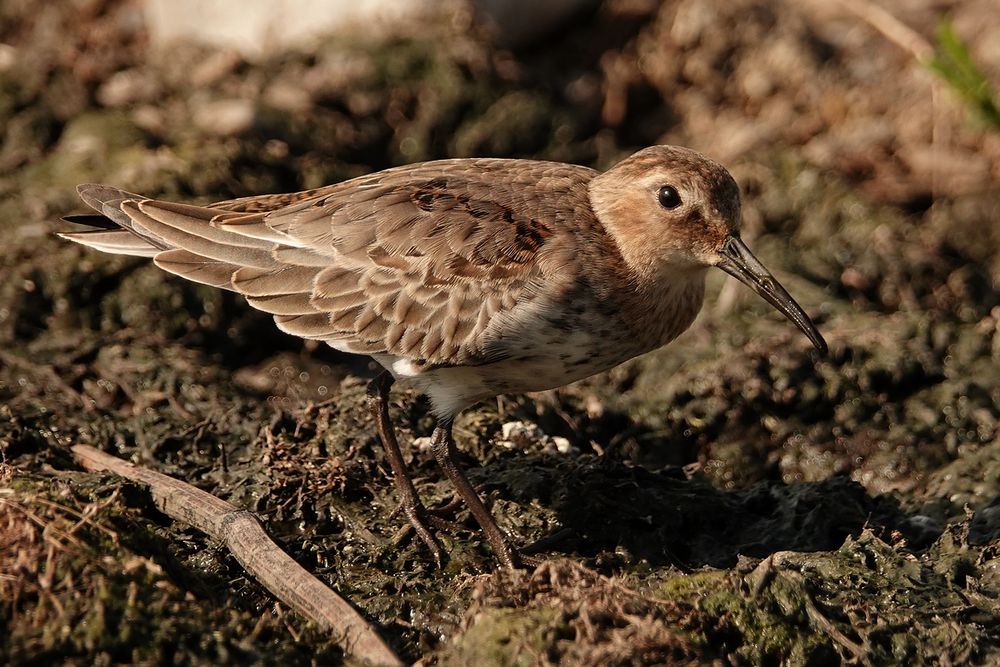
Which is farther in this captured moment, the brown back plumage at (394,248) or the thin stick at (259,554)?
the brown back plumage at (394,248)

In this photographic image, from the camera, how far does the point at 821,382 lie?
742cm

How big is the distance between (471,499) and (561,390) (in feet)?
6.14

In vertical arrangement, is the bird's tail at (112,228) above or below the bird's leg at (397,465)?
above

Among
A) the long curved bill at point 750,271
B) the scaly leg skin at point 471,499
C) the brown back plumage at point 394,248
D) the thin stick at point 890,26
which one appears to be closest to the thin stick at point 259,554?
the scaly leg skin at point 471,499

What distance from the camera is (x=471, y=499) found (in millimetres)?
5684

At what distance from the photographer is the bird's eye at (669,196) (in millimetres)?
5805

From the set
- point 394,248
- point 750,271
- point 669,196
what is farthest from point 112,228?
point 750,271

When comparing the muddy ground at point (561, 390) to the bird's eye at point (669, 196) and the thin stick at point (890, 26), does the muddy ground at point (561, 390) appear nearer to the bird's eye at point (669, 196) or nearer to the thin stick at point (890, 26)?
the thin stick at point (890, 26)

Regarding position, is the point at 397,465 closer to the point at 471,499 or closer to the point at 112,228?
the point at 471,499

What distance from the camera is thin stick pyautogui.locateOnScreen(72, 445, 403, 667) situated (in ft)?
15.8

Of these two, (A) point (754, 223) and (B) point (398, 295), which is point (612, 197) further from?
(A) point (754, 223)

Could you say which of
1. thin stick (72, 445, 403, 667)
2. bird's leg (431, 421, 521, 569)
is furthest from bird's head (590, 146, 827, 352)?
thin stick (72, 445, 403, 667)

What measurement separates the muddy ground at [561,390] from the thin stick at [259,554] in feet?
0.27

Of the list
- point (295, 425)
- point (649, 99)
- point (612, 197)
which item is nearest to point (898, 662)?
point (612, 197)
